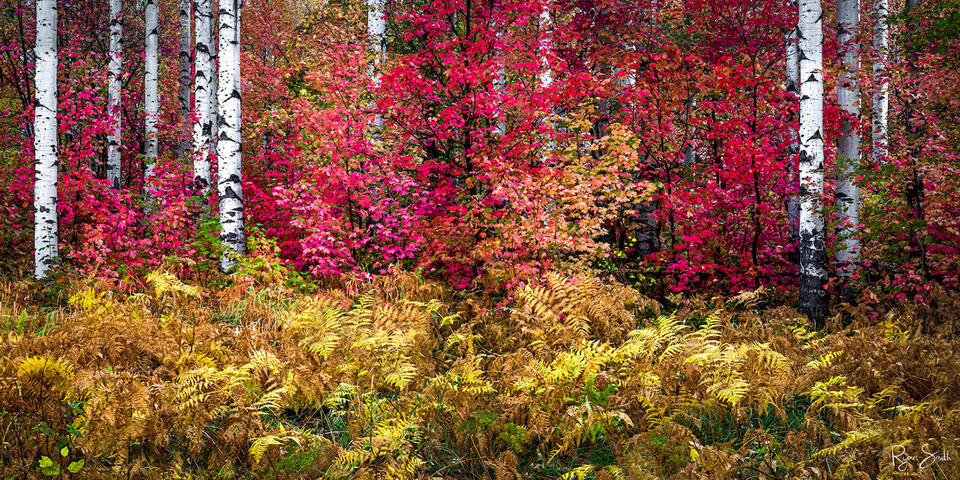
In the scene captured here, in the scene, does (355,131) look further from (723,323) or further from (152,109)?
(152,109)

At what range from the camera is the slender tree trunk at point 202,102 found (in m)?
10.5

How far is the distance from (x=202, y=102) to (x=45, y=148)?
335 cm

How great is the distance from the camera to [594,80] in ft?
29.0

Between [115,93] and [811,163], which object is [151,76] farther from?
[811,163]

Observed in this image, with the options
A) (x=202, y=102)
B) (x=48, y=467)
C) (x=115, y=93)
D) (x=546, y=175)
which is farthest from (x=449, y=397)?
(x=115, y=93)

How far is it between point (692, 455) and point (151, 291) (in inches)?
262

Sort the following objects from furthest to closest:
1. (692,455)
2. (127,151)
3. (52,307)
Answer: (127,151), (52,307), (692,455)

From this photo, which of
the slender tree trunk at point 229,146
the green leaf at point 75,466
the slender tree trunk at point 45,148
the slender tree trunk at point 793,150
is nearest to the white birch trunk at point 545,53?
the slender tree trunk at point 793,150

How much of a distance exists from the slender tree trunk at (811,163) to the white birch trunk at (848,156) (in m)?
0.34

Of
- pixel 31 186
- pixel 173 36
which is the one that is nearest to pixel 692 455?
pixel 31 186

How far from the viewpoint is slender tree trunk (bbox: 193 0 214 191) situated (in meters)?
10.5

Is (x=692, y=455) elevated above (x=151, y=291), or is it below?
below

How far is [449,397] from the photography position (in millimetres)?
4809

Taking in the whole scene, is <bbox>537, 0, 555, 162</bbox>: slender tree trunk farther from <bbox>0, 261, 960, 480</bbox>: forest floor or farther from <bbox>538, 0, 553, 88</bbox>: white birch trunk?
<bbox>0, 261, 960, 480</bbox>: forest floor
